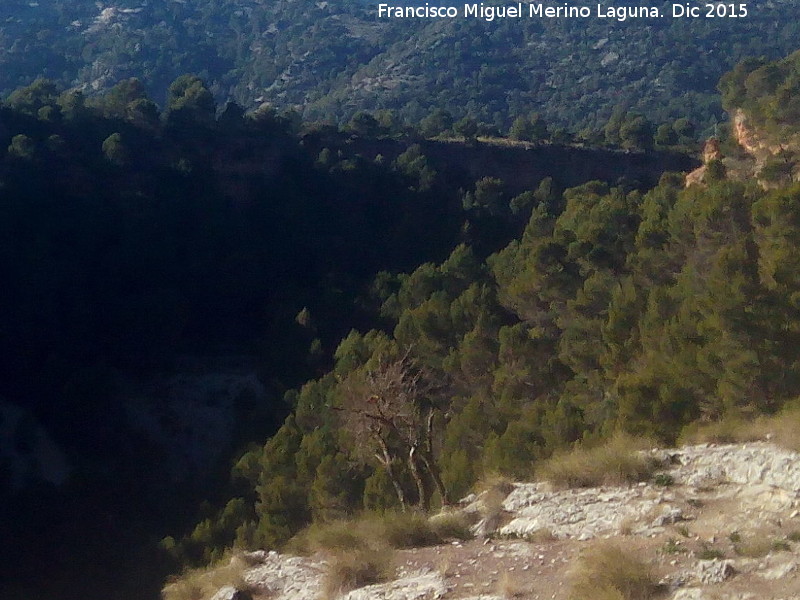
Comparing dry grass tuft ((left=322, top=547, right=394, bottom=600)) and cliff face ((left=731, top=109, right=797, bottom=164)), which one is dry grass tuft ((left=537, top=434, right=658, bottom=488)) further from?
cliff face ((left=731, top=109, right=797, bottom=164))

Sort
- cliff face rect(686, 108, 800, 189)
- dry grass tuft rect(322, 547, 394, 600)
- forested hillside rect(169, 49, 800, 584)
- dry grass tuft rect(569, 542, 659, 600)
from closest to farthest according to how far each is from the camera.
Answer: dry grass tuft rect(569, 542, 659, 600) < dry grass tuft rect(322, 547, 394, 600) < forested hillside rect(169, 49, 800, 584) < cliff face rect(686, 108, 800, 189)

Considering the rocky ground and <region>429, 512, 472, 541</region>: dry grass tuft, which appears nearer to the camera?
the rocky ground

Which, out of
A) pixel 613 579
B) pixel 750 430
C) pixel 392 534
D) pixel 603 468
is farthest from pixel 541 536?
pixel 750 430

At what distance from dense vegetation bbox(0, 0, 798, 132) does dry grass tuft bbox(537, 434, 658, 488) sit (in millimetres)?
91400

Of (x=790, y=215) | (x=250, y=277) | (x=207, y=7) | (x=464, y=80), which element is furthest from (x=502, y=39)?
(x=790, y=215)

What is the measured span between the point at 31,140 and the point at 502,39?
348 feet

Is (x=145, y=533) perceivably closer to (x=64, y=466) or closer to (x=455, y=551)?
(x=64, y=466)

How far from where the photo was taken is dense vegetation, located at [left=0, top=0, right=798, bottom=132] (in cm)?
10969

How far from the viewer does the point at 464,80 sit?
11844cm

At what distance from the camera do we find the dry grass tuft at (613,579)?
19.3 feet

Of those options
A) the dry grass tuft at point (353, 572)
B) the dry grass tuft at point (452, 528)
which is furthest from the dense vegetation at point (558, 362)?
the dry grass tuft at point (353, 572)

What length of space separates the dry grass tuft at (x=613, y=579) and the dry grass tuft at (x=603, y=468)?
2326mm

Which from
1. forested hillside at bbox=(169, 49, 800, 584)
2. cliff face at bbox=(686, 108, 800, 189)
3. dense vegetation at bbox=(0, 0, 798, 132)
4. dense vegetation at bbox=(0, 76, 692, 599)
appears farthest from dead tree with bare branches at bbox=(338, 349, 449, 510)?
dense vegetation at bbox=(0, 0, 798, 132)

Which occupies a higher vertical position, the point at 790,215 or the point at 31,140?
the point at 31,140
